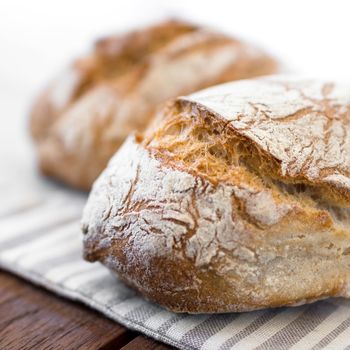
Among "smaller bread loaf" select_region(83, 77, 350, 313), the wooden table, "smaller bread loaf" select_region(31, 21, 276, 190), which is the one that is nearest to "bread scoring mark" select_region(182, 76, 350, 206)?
"smaller bread loaf" select_region(83, 77, 350, 313)

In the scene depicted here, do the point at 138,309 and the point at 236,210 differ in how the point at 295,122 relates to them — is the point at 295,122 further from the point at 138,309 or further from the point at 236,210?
the point at 138,309

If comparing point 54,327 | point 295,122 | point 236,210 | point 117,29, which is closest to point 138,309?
point 54,327

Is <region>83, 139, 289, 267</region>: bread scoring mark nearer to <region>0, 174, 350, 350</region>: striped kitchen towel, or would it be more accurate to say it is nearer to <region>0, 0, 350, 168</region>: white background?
<region>0, 174, 350, 350</region>: striped kitchen towel

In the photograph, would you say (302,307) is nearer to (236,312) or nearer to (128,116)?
(236,312)

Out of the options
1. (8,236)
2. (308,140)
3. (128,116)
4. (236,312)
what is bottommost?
(8,236)

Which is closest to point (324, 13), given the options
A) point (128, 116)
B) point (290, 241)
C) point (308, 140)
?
point (128, 116)
